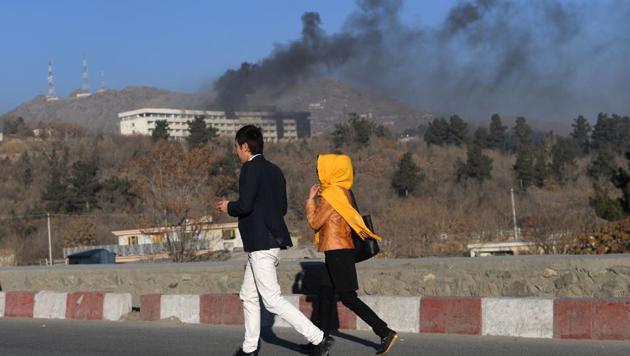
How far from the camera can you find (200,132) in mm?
84312

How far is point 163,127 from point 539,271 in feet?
277

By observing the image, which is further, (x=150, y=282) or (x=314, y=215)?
(x=150, y=282)

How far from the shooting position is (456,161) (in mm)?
98625

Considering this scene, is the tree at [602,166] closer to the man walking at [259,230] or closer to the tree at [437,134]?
the tree at [437,134]

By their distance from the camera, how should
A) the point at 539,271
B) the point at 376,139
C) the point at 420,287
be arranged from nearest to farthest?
the point at 539,271 → the point at 420,287 → the point at 376,139

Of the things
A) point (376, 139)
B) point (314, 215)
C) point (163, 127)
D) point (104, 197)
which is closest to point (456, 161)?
point (376, 139)

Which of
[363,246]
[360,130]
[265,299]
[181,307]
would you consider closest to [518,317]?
[363,246]

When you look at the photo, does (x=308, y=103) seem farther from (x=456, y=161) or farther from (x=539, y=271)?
(x=539, y=271)

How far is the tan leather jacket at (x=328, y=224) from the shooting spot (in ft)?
30.8

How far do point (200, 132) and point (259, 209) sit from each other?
250 ft

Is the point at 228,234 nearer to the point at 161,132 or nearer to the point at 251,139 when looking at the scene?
the point at 161,132

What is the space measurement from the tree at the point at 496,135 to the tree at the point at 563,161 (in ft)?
38.9

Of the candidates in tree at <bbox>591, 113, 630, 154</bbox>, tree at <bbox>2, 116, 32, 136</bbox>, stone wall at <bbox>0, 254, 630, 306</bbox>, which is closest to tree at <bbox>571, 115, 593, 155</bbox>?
tree at <bbox>591, 113, 630, 154</bbox>

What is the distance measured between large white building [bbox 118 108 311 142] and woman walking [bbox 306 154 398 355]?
58.8 m
